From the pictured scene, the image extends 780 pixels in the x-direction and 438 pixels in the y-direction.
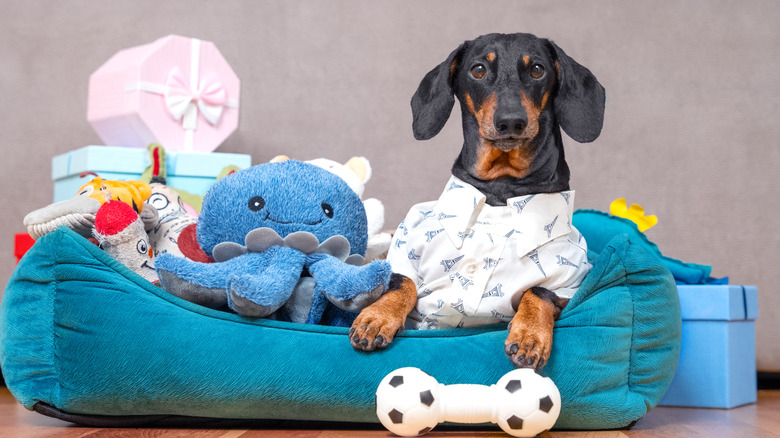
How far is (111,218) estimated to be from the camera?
153 cm

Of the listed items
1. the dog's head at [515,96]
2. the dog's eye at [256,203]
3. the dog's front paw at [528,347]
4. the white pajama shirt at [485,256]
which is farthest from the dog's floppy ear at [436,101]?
the dog's front paw at [528,347]

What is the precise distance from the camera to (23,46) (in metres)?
2.78

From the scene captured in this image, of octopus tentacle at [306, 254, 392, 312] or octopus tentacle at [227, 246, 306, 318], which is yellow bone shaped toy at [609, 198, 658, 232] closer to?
octopus tentacle at [306, 254, 392, 312]

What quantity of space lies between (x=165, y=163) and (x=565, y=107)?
1.26 m

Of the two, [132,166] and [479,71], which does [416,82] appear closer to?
[132,166]

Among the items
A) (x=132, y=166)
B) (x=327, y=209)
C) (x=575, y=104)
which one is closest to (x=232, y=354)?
(x=327, y=209)

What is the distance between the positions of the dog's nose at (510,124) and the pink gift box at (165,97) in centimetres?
124

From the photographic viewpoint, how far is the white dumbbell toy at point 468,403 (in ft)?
4.06

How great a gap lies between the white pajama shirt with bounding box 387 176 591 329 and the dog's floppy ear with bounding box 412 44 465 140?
0.15 meters

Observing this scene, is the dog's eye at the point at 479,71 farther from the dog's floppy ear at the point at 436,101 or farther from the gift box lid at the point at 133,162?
the gift box lid at the point at 133,162

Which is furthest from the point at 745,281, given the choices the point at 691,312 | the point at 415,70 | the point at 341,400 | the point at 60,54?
the point at 60,54

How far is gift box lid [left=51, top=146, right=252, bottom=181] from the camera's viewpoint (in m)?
2.15

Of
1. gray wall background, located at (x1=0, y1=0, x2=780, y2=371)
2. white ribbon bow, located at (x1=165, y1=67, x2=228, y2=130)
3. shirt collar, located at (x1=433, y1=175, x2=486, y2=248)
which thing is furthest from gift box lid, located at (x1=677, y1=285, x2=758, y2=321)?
white ribbon bow, located at (x1=165, y1=67, x2=228, y2=130)

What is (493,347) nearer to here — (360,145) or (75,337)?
(75,337)
